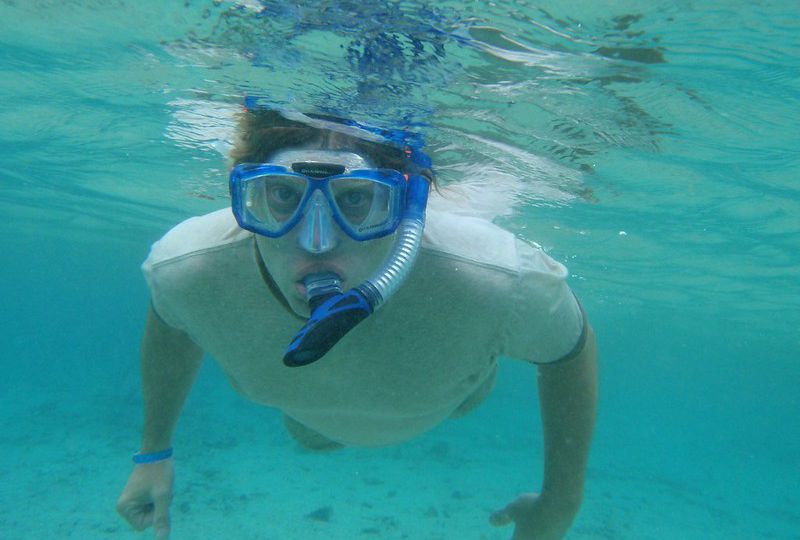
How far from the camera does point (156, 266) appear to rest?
142 inches

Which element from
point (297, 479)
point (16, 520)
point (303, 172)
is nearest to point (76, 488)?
point (16, 520)

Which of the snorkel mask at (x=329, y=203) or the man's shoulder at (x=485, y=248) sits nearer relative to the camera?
the snorkel mask at (x=329, y=203)

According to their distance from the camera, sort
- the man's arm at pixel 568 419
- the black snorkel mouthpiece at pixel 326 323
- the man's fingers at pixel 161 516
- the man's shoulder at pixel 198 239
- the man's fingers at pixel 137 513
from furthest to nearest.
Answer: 1. the man's fingers at pixel 137 513
2. the man's fingers at pixel 161 516
3. the man's arm at pixel 568 419
4. the man's shoulder at pixel 198 239
5. the black snorkel mouthpiece at pixel 326 323

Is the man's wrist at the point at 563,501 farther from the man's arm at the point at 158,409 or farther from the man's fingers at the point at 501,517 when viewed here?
the man's arm at the point at 158,409

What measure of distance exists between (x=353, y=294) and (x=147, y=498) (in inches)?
117

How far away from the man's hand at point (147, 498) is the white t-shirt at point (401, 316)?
4.00ft

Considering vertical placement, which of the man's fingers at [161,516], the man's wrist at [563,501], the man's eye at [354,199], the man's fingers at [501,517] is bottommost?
the man's fingers at [161,516]

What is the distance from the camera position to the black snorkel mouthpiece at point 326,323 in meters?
2.41

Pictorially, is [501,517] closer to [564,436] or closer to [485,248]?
[564,436]

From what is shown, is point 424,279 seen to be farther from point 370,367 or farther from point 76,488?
point 76,488

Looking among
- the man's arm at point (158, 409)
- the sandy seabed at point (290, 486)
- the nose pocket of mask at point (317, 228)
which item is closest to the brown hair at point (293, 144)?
the nose pocket of mask at point (317, 228)

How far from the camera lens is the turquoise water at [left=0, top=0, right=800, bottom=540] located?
552 centimetres

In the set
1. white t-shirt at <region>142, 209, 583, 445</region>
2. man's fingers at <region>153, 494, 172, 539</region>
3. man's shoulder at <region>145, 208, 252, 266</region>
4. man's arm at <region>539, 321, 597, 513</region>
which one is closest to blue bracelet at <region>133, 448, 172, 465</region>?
man's fingers at <region>153, 494, 172, 539</region>

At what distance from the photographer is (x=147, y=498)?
4266 mm
